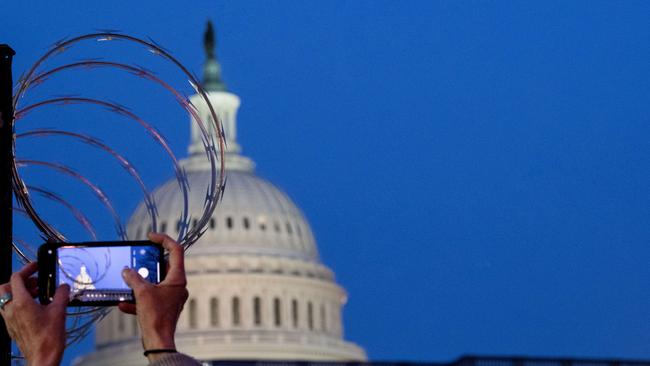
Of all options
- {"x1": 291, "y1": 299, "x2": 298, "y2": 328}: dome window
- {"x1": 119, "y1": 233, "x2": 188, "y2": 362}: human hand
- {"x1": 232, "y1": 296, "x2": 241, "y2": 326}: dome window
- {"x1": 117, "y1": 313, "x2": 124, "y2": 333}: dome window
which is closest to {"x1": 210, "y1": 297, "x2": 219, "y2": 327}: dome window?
{"x1": 232, "y1": 296, "x2": 241, "y2": 326}: dome window

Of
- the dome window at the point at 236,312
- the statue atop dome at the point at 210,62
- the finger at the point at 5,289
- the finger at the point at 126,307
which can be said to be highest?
the statue atop dome at the point at 210,62

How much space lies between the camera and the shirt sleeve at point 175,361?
8586mm

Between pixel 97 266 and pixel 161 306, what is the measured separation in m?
0.94

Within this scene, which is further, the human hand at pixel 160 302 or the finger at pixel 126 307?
the finger at pixel 126 307

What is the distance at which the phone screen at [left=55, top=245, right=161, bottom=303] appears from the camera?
9.90 metres

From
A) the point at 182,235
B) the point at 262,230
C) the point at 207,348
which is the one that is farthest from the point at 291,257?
the point at 182,235

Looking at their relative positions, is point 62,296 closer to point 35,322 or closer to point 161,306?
point 35,322

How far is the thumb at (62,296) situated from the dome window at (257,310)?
520 feet

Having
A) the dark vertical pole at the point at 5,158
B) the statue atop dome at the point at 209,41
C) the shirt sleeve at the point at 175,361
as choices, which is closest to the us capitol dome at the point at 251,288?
the statue atop dome at the point at 209,41

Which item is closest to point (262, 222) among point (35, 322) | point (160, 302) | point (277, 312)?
point (277, 312)

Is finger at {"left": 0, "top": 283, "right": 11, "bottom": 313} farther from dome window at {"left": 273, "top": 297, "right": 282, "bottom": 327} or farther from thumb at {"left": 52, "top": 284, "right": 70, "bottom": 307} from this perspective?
dome window at {"left": 273, "top": 297, "right": 282, "bottom": 327}

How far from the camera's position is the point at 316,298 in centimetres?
17162

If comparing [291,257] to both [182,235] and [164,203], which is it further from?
[182,235]

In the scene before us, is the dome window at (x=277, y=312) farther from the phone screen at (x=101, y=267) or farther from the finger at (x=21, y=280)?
the finger at (x=21, y=280)
